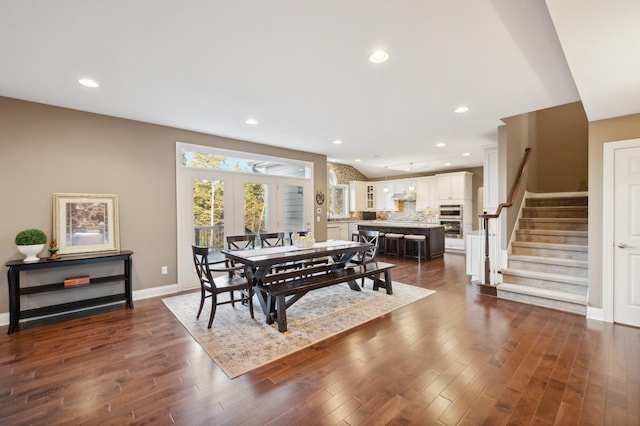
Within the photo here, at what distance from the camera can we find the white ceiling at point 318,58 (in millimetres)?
1826

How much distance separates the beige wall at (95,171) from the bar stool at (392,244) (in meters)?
5.04

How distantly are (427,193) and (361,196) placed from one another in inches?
90.5

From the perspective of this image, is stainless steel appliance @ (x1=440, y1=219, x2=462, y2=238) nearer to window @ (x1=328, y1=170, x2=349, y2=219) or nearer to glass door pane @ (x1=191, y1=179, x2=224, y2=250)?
window @ (x1=328, y1=170, x2=349, y2=219)

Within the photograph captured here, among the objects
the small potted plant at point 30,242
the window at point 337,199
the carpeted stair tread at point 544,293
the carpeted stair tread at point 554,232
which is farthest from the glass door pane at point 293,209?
the carpeted stair tread at point 554,232

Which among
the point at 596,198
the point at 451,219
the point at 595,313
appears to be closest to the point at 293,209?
the point at 596,198

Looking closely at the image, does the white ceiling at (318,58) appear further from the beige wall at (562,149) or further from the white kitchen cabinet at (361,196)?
the white kitchen cabinet at (361,196)

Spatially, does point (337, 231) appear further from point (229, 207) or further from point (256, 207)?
point (229, 207)

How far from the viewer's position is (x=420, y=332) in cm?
298

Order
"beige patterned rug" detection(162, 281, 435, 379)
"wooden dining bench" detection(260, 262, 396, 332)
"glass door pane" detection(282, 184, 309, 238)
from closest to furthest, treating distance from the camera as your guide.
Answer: "beige patterned rug" detection(162, 281, 435, 379), "wooden dining bench" detection(260, 262, 396, 332), "glass door pane" detection(282, 184, 309, 238)

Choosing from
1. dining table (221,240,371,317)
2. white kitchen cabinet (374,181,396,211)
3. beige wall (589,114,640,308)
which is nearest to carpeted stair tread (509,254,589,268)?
beige wall (589,114,640,308)

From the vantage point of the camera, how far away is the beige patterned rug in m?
2.54

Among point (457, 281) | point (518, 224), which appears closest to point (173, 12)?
point (457, 281)

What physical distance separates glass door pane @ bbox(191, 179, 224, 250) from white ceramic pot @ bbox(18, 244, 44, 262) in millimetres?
1837

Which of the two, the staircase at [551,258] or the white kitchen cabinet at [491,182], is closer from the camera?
the staircase at [551,258]
